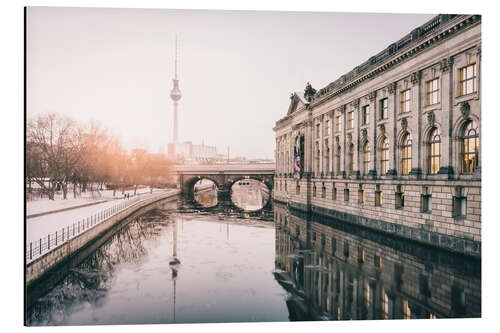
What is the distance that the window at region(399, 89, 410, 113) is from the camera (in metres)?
24.4

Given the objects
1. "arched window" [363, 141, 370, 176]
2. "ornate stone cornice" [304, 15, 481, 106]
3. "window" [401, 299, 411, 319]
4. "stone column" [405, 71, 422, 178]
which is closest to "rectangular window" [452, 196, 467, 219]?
"stone column" [405, 71, 422, 178]

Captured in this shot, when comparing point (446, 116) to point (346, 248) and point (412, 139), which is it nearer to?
point (412, 139)

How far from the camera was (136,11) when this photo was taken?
1275 cm

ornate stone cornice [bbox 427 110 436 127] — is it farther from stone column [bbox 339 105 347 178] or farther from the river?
stone column [bbox 339 105 347 178]

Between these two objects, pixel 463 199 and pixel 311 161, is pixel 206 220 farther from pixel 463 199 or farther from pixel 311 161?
pixel 463 199

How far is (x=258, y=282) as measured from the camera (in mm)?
15352

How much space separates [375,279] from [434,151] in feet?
34.0

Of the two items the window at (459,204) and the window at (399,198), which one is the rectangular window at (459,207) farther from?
the window at (399,198)

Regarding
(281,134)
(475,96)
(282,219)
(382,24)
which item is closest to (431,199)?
(475,96)

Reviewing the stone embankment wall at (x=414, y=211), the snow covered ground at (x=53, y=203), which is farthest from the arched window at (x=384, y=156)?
the snow covered ground at (x=53, y=203)

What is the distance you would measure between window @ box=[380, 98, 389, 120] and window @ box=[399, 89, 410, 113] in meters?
1.69

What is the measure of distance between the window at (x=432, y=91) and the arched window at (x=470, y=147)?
302 centimetres

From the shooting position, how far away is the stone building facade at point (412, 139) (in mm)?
18156

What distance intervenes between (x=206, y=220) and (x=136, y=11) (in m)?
25.8
